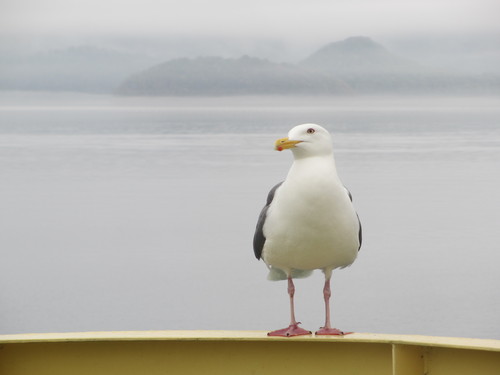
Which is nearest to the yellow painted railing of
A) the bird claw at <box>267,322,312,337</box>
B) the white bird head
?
the bird claw at <box>267,322,312,337</box>

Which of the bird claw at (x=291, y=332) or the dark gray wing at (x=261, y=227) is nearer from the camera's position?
the bird claw at (x=291, y=332)

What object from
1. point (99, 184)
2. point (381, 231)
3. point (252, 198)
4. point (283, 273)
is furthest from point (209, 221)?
point (283, 273)

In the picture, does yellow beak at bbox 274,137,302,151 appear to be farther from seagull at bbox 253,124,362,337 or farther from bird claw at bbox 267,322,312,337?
bird claw at bbox 267,322,312,337

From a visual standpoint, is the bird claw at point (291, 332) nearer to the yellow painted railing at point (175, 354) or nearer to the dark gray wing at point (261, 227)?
the yellow painted railing at point (175, 354)

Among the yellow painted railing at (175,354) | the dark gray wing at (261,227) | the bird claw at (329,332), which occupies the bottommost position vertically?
the yellow painted railing at (175,354)

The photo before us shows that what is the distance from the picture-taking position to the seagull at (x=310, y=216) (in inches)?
159

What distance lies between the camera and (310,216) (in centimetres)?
404

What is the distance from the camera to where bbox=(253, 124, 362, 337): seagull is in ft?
13.3

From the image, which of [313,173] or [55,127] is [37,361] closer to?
[313,173]

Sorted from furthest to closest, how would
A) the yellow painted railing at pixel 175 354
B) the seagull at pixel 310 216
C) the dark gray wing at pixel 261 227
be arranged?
1. the dark gray wing at pixel 261 227
2. the seagull at pixel 310 216
3. the yellow painted railing at pixel 175 354

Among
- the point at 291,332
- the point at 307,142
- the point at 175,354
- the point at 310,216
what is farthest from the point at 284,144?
the point at 175,354

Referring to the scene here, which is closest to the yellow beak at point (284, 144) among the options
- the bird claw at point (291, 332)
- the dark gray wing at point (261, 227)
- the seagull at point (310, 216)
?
the seagull at point (310, 216)

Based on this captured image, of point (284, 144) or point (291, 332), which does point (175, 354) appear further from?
point (284, 144)

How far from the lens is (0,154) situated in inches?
2042
